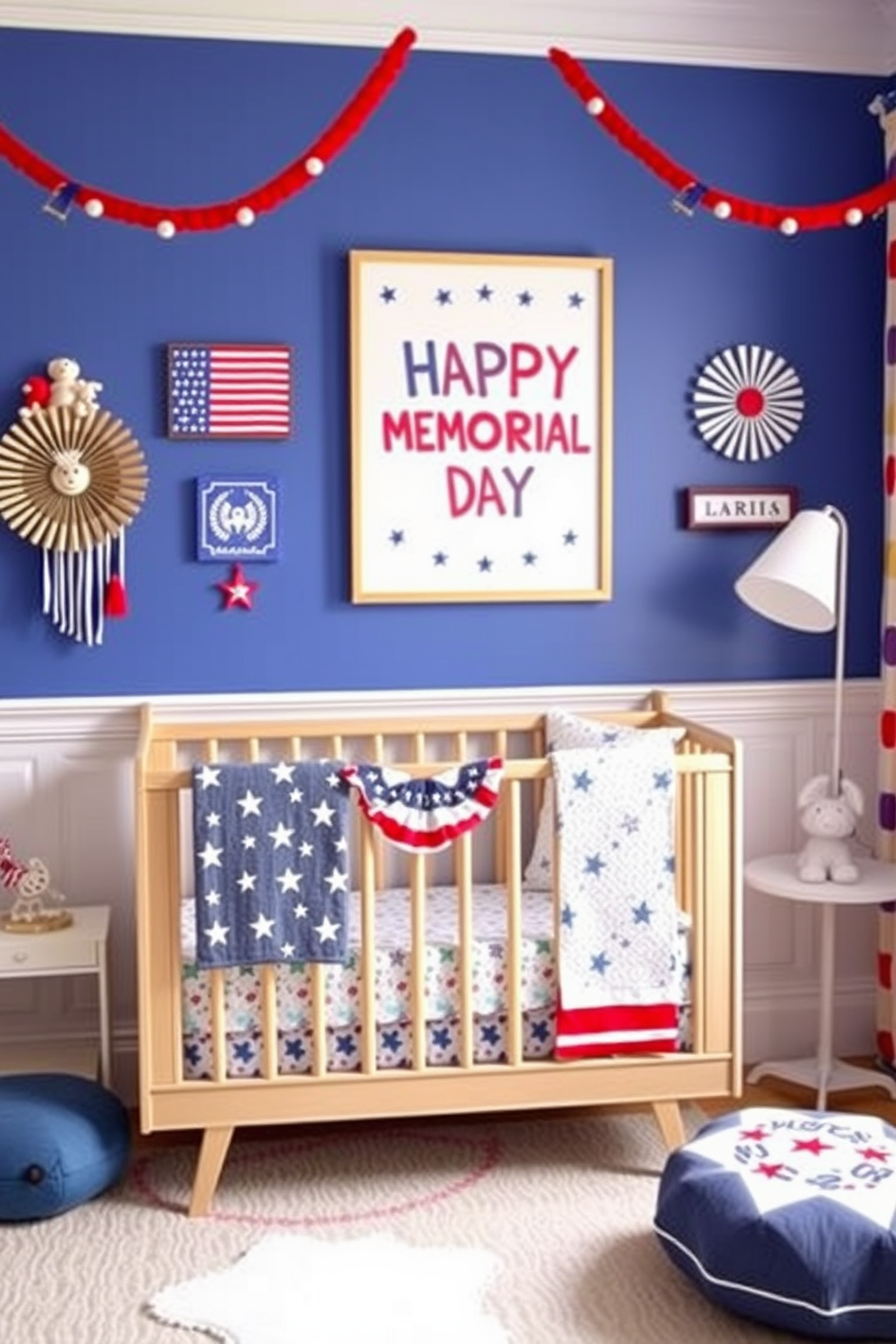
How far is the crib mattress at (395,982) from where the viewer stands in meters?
3.00

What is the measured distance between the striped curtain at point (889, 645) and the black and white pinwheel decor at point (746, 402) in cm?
22

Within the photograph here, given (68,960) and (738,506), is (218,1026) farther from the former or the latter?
(738,506)

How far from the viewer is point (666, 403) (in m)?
3.74

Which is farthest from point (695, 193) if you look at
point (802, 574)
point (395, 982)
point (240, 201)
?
point (395, 982)

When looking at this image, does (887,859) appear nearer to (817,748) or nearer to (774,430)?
(817,748)

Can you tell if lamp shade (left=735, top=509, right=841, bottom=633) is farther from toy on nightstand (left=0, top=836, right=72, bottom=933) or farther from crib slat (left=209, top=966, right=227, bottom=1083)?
toy on nightstand (left=0, top=836, right=72, bottom=933)

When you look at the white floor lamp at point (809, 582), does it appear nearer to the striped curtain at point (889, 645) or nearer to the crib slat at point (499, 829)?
the striped curtain at point (889, 645)

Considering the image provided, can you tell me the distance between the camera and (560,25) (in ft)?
11.8

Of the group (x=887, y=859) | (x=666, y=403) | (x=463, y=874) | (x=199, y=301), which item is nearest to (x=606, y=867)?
(x=463, y=874)

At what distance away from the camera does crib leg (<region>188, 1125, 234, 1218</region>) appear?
9.79ft

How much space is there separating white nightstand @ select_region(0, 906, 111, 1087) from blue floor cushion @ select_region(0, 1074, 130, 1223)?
0.73 ft

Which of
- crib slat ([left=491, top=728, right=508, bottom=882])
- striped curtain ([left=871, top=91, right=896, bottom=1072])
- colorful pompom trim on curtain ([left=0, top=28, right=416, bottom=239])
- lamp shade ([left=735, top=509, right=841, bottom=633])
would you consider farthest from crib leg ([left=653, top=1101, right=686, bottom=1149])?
colorful pompom trim on curtain ([left=0, top=28, right=416, bottom=239])

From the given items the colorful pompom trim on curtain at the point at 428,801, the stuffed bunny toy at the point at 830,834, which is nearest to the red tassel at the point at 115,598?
the colorful pompom trim on curtain at the point at 428,801

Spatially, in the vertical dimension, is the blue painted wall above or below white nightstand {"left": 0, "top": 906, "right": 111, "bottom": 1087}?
above
